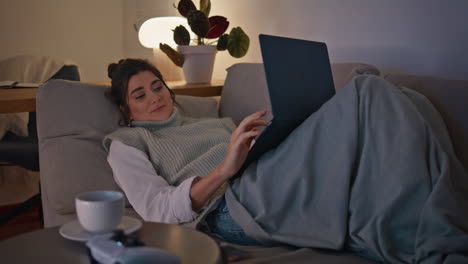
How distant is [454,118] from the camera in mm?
1402

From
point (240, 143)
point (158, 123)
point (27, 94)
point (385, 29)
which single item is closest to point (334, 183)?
point (240, 143)

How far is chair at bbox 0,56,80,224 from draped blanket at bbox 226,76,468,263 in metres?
1.33

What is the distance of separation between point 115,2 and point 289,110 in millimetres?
3009

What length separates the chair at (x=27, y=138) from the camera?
7.54 feet

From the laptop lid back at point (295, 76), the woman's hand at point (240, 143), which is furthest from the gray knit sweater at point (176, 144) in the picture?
the laptop lid back at point (295, 76)

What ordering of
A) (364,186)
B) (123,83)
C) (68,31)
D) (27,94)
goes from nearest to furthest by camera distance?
(364,186) → (123,83) → (27,94) → (68,31)

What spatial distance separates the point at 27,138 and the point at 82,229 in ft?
6.22

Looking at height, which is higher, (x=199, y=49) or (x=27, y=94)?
(x=199, y=49)

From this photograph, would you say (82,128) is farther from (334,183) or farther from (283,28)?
(283,28)

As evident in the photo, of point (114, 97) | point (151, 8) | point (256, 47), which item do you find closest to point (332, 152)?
point (114, 97)

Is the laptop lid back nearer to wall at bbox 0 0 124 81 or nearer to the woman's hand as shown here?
the woman's hand

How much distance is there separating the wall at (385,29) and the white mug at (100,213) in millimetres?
1380

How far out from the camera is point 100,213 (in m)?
0.80

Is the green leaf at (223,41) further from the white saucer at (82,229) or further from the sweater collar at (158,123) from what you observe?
the white saucer at (82,229)
